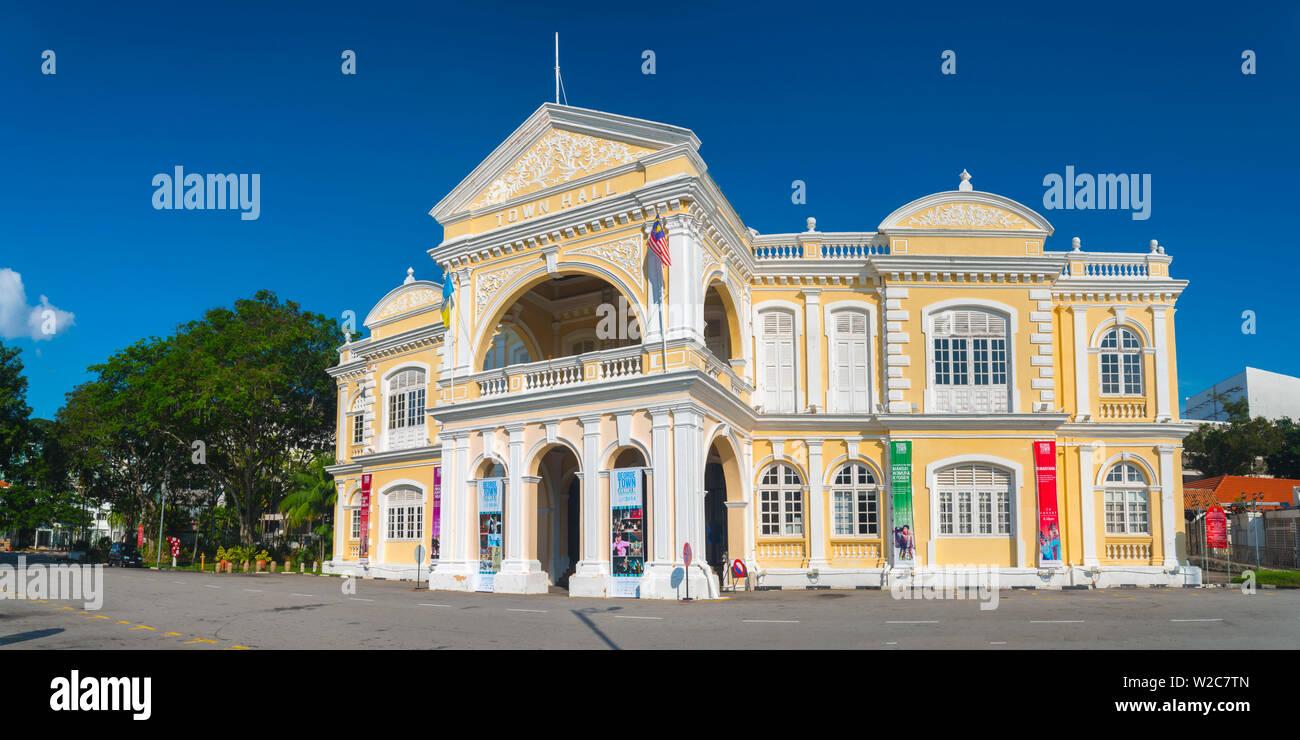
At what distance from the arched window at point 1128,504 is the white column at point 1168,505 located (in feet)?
1.25

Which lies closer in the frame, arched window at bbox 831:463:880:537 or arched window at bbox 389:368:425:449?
arched window at bbox 831:463:880:537

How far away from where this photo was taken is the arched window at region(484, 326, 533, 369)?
97.0ft

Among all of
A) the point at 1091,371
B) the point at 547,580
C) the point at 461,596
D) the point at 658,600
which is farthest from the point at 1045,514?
the point at 461,596

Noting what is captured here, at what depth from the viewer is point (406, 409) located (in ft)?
112

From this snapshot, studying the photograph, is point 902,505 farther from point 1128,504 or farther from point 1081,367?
point 1081,367

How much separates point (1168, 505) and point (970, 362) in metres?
7.00

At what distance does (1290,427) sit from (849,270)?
35.8 m

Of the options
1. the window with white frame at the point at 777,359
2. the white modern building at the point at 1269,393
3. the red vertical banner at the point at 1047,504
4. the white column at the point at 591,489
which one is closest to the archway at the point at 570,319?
the window with white frame at the point at 777,359

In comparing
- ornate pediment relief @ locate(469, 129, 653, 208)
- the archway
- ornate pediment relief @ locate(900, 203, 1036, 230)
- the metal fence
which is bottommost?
the metal fence

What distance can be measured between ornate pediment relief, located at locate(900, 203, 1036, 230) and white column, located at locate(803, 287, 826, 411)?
339 centimetres

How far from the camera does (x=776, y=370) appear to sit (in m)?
26.7

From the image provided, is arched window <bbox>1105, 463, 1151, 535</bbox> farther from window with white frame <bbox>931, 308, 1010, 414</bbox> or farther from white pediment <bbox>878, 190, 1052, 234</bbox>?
white pediment <bbox>878, 190, 1052, 234</bbox>

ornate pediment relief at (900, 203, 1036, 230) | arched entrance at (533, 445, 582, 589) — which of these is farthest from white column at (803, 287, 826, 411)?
arched entrance at (533, 445, 582, 589)

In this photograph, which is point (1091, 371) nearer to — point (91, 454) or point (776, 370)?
point (776, 370)
